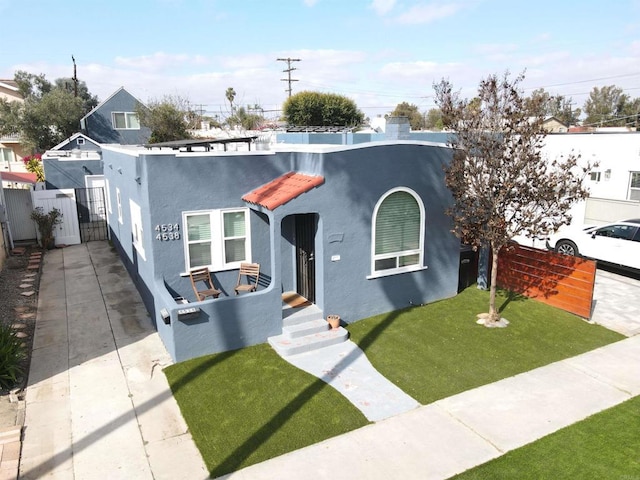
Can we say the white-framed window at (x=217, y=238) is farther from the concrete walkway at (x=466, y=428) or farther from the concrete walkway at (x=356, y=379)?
the concrete walkway at (x=466, y=428)

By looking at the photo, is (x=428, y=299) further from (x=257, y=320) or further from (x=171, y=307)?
(x=171, y=307)

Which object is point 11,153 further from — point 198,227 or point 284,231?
point 284,231

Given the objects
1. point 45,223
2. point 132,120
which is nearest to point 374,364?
point 45,223

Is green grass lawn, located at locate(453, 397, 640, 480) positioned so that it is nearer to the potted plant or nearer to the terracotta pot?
the terracotta pot

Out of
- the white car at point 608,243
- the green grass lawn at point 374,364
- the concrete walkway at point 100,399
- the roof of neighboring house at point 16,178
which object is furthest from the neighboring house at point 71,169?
the white car at point 608,243

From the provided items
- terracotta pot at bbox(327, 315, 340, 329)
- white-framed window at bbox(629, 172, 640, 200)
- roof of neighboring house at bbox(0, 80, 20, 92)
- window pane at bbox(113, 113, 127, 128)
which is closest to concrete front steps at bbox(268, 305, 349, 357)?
terracotta pot at bbox(327, 315, 340, 329)

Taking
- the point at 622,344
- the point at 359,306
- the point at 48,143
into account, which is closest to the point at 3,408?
the point at 359,306
